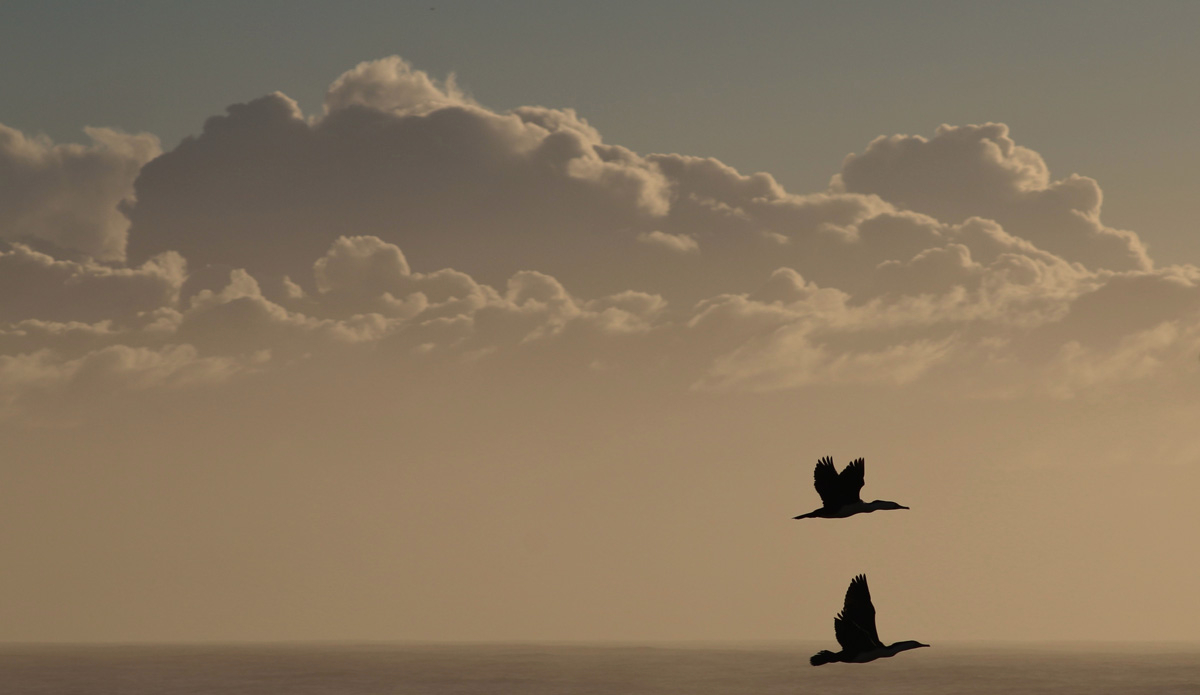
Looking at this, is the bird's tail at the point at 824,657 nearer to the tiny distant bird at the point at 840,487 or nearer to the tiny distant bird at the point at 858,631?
the tiny distant bird at the point at 858,631

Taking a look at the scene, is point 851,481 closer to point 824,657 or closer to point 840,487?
point 840,487

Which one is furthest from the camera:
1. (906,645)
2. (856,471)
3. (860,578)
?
(906,645)

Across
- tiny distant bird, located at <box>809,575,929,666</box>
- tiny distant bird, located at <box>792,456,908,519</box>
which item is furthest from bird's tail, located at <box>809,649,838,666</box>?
tiny distant bird, located at <box>792,456,908,519</box>

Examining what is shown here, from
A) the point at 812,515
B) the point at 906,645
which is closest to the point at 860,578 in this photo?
the point at 812,515

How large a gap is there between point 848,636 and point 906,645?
453cm

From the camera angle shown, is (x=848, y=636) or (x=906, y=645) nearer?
(x=848, y=636)

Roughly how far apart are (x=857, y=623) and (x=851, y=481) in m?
4.13

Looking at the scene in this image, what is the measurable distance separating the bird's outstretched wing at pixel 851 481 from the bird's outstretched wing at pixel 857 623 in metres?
2.83

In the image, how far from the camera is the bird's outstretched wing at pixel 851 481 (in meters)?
37.3

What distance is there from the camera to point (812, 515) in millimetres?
36500

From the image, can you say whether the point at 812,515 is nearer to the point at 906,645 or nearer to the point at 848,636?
the point at 848,636

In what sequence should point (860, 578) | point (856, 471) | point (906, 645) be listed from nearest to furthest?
point (860, 578) < point (856, 471) < point (906, 645)

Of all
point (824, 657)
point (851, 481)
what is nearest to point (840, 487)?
point (851, 481)

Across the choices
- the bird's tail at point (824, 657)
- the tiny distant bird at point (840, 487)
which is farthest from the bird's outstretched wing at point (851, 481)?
the bird's tail at point (824, 657)
